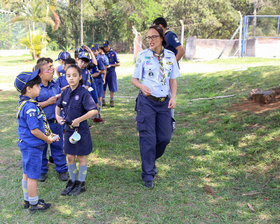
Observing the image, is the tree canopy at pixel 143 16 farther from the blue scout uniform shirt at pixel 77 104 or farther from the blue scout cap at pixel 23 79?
the blue scout cap at pixel 23 79

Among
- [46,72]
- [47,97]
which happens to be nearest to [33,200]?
[47,97]

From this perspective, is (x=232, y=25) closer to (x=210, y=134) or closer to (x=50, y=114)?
(x=210, y=134)

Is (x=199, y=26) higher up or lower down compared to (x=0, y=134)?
higher up

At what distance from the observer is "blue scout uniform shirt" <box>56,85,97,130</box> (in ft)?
12.2

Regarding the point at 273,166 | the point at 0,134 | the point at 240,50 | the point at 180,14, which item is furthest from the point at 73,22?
the point at 273,166

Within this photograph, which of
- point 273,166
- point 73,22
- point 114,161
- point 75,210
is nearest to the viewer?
point 75,210

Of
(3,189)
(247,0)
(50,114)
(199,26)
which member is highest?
(247,0)

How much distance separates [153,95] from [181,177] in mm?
1292

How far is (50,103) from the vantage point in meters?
4.14

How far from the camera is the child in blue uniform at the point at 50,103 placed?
4094mm

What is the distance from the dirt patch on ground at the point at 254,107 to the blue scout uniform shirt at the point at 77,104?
4190 millimetres

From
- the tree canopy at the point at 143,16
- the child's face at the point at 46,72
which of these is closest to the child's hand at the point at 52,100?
the child's face at the point at 46,72

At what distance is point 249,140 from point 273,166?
1002 millimetres

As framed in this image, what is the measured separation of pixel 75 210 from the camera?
3.55 meters
